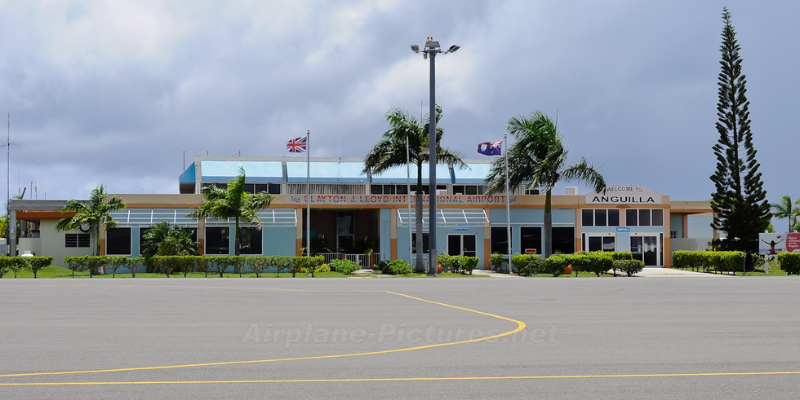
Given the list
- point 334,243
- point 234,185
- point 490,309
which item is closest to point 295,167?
point 334,243

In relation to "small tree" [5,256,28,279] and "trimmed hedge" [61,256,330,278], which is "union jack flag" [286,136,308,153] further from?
"small tree" [5,256,28,279]

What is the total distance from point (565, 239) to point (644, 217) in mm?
5109

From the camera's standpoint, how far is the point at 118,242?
3931 centimetres

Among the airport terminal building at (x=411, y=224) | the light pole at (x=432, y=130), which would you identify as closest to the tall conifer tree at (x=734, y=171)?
the airport terminal building at (x=411, y=224)

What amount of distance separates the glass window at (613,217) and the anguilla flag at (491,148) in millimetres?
9735

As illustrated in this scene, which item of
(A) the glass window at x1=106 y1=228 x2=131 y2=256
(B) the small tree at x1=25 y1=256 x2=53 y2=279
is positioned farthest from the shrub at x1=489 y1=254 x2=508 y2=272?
(B) the small tree at x1=25 y1=256 x2=53 y2=279

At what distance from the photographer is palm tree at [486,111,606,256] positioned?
124ft

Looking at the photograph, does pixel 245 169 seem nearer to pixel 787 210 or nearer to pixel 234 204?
pixel 234 204

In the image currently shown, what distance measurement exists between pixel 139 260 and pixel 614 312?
84.0 feet

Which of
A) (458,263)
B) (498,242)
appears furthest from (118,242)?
(498,242)

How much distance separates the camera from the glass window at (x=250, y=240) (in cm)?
4022

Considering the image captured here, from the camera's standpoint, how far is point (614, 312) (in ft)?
49.0

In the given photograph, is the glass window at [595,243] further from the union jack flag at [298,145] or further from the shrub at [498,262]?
the union jack flag at [298,145]

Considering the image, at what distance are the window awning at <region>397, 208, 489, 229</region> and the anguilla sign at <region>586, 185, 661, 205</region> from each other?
648 centimetres
